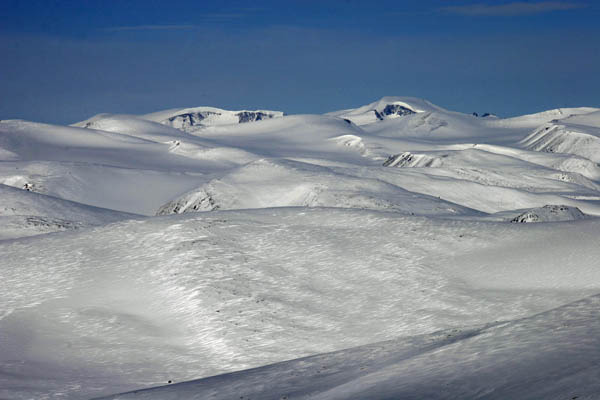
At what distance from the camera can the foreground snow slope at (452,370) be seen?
17.2 metres

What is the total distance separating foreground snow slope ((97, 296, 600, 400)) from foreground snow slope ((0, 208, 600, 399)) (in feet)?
11.2

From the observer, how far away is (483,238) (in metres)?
39.3

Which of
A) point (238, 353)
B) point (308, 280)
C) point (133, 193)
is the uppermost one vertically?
→ point (133, 193)

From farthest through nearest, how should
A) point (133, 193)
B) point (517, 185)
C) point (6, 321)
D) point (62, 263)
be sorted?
point (517, 185)
point (133, 193)
point (62, 263)
point (6, 321)

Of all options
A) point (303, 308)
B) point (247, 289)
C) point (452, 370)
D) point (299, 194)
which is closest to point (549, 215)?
point (303, 308)

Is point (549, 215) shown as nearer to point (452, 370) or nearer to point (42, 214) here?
point (452, 370)

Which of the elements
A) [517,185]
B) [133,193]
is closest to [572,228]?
[133,193]

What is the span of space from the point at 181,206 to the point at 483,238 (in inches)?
3185

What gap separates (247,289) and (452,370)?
16.8 metres

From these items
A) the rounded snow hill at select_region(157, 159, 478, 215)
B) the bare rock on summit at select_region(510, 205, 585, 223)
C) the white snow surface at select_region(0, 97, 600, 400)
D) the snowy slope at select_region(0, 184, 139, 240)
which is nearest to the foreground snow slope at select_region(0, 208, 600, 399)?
the white snow surface at select_region(0, 97, 600, 400)

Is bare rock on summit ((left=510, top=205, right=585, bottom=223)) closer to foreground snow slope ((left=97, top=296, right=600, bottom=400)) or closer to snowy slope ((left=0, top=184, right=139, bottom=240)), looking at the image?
A: foreground snow slope ((left=97, top=296, right=600, bottom=400))

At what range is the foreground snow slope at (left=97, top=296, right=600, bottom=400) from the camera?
56.3 ft

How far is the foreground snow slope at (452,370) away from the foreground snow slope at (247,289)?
3403 millimetres

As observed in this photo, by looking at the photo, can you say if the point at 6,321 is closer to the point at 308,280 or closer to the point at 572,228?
the point at 308,280
